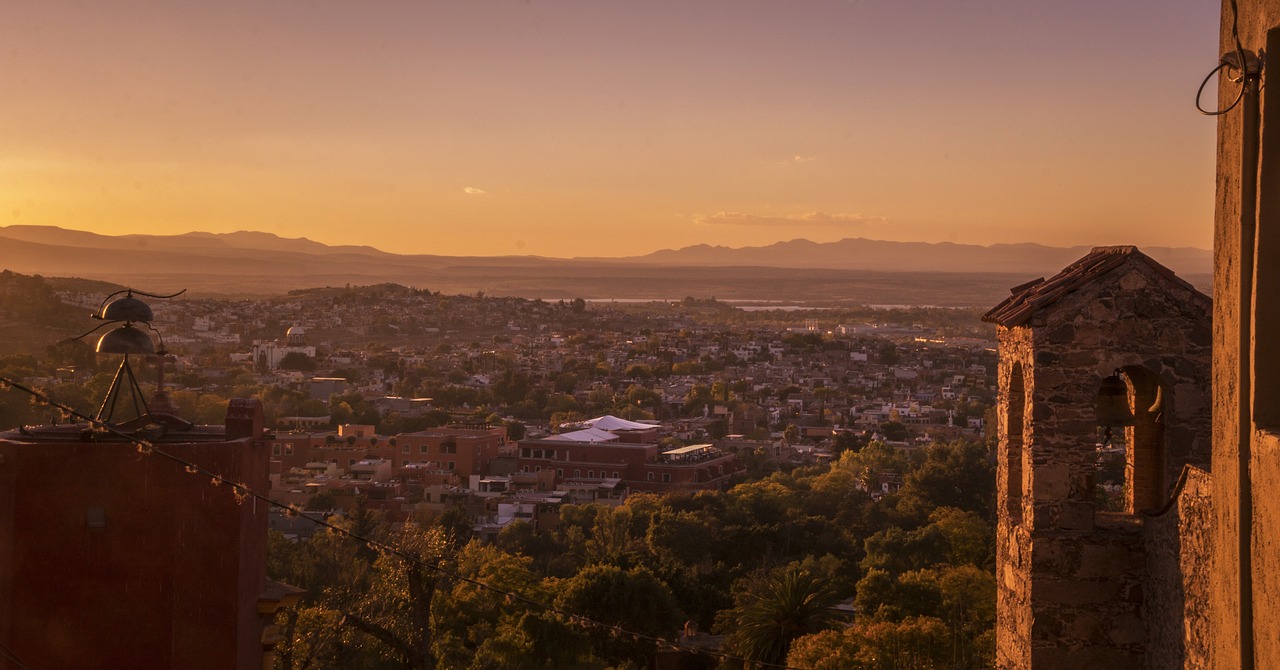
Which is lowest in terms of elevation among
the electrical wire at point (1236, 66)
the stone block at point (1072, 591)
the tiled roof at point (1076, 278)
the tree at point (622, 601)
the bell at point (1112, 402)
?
the tree at point (622, 601)

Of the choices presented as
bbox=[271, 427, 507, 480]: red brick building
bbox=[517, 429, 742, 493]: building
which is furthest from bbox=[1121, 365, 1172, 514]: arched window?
bbox=[271, 427, 507, 480]: red brick building

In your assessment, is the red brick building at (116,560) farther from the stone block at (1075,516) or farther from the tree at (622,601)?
the tree at (622,601)

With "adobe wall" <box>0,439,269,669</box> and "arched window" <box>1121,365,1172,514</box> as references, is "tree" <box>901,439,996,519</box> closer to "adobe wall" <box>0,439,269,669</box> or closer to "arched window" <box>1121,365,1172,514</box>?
"arched window" <box>1121,365,1172,514</box>

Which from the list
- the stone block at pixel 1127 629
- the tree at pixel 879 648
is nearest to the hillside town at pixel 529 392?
the tree at pixel 879 648

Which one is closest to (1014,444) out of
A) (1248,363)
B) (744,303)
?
(1248,363)

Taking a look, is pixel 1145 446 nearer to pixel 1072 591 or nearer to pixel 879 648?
pixel 1072 591

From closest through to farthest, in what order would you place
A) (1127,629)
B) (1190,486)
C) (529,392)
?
(1190,486) < (1127,629) < (529,392)

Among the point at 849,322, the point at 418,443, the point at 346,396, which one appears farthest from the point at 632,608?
the point at 849,322
